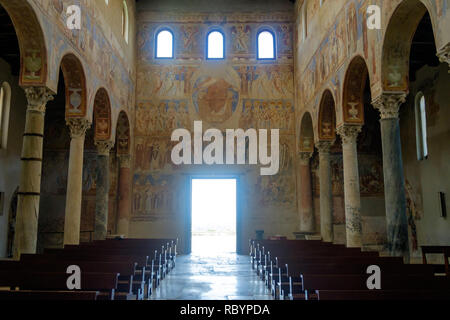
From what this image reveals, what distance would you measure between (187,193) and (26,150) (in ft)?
39.8

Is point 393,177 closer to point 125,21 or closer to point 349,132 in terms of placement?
point 349,132

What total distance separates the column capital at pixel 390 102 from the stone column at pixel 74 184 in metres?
10.5

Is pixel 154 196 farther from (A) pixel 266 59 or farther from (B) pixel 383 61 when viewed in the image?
(B) pixel 383 61

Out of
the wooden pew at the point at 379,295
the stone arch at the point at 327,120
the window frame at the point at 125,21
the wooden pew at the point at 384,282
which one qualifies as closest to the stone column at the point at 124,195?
the window frame at the point at 125,21

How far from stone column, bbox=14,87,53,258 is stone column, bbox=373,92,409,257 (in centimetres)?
999

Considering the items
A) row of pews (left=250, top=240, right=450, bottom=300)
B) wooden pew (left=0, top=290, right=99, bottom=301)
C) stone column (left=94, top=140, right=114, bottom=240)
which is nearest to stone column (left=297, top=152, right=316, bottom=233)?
stone column (left=94, top=140, right=114, bottom=240)

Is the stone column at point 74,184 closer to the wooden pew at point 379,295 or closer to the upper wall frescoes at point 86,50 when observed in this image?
the upper wall frescoes at point 86,50

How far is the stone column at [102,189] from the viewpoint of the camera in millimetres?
18203

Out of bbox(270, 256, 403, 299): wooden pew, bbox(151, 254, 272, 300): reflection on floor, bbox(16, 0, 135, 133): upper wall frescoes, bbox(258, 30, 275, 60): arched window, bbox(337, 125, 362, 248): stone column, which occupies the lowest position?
bbox(151, 254, 272, 300): reflection on floor

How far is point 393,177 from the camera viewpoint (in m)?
11.3

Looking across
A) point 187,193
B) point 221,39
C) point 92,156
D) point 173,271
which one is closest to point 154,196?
point 187,193

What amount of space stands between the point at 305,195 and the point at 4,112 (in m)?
15.6

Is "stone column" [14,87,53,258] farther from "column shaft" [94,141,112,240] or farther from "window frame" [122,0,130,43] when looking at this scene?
"window frame" [122,0,130,43]

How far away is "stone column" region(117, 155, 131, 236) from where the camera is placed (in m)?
21.6
